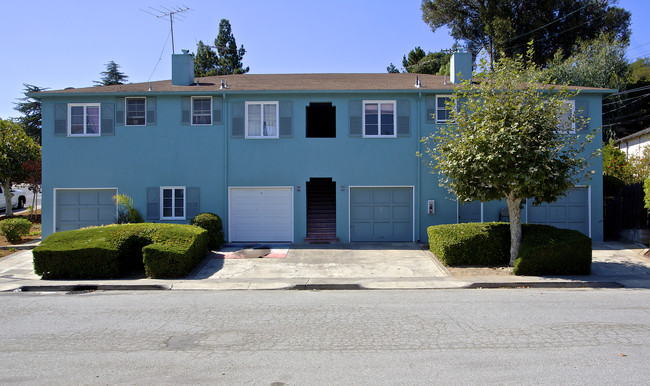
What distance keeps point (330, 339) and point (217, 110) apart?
1137 cm

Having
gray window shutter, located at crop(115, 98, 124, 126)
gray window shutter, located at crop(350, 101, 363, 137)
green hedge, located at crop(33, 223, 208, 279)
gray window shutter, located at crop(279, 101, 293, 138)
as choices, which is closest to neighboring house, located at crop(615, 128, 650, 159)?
gray window shutter, located at crop(350, 101, 363, 137)

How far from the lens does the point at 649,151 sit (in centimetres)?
1808

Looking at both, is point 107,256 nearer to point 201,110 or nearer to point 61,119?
point 201,110

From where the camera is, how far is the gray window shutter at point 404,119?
1514cm

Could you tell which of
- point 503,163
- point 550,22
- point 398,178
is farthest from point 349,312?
point 550,22

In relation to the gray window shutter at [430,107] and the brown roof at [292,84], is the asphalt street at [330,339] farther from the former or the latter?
the brown roof at [292,84]

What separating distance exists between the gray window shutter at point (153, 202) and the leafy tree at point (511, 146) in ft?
33.0

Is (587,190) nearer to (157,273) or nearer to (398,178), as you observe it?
(398,178)

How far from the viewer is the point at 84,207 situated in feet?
51.0

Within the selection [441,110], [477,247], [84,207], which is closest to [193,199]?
[84,207]

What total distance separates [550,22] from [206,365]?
A: 33.9m

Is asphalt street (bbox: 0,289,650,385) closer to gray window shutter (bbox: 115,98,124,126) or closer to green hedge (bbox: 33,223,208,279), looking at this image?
Answer: green hedge (bbox: 33,223,208,279)

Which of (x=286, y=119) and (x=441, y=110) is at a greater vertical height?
(x=441, y=110)

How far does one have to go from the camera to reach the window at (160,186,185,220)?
1529 centimetres
